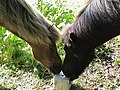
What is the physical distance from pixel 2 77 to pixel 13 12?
81 centimetres

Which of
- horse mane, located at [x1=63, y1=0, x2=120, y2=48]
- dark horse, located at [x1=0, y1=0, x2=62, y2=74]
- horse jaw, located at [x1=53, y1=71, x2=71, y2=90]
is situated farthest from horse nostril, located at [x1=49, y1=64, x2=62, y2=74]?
horse mane, located at [x1=63, y1=0, x2=120, y2=48]

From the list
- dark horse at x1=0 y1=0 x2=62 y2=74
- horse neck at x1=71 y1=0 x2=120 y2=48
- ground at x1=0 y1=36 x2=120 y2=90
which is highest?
dark horse at x1=0 y1=0 x2=62 y2=74

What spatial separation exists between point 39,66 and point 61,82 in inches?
16.6

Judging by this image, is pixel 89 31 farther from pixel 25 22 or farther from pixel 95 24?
pixel 25 22

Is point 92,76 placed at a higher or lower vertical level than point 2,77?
lower

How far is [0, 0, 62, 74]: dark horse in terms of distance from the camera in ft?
9.30

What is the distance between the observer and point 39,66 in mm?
3477

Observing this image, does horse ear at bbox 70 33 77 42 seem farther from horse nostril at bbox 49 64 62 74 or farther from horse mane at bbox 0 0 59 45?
horse nostril at bbox 49 64 62 74

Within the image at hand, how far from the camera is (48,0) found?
4250 mm

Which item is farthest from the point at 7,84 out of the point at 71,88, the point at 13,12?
the point at 13,12

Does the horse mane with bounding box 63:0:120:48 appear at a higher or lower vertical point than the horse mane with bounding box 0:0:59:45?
lower

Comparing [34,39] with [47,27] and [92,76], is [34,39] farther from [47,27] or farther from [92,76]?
[92,76]

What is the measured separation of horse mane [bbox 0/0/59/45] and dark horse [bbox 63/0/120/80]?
0.48 feet

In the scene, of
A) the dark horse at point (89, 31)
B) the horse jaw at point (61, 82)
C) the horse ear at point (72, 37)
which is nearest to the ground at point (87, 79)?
the horse jaw at point (61, 82)
